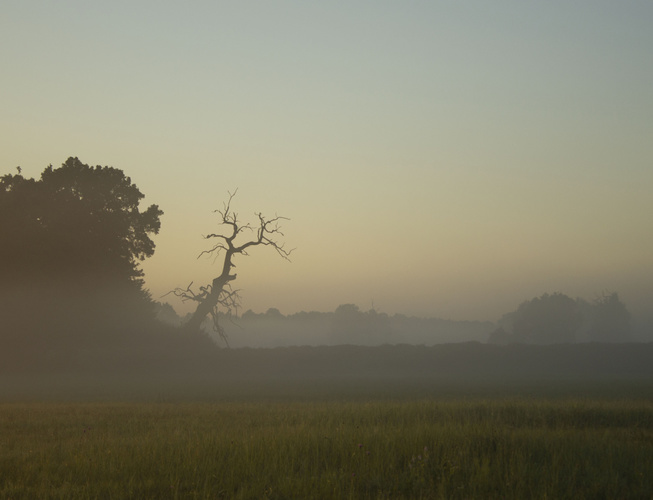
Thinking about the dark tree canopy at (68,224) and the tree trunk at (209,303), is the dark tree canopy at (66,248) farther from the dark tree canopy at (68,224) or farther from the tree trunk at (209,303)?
the tree trunk at (209,303)

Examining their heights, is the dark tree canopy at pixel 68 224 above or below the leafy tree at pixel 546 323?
above

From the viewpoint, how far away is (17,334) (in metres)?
47.9

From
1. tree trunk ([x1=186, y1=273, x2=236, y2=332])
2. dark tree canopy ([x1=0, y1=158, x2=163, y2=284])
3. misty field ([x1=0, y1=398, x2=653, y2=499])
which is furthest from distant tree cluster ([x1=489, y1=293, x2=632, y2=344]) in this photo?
misty field ([x1=0, y1=398, x2=653, y2=499])

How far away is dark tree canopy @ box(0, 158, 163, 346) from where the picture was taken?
154 feet

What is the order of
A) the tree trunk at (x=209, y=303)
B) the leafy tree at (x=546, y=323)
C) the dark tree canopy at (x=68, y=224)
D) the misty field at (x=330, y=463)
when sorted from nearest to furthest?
1. the misty field at (x=330, y=463)
2. the dark tree canopy at (x=68, y=224)
3. the tree trunk at (x=209, y=303)
4. the leafy tree at (x=546, y=323)

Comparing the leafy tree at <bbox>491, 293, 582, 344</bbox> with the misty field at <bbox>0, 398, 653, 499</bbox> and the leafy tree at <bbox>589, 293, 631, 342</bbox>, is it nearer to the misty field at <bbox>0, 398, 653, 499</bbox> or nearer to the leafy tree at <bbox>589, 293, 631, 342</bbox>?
the leafy tree at <bbox>589, 293, 631, 342</bbox>

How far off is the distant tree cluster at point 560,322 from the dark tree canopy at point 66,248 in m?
96.1

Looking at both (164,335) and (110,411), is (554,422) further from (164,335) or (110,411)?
(164,335)

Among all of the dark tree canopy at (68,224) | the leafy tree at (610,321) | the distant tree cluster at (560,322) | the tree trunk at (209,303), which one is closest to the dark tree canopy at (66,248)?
the dark tree canopy at (68,224)

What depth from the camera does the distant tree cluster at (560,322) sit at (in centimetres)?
12419

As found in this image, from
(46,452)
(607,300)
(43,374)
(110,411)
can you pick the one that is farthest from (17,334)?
(607,300)

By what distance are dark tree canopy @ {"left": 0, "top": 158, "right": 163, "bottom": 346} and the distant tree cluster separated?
315 feet

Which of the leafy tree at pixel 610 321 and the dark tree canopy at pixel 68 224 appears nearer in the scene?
the dark tree canopy at pixel 68 224

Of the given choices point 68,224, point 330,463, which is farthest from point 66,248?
point 330,463
